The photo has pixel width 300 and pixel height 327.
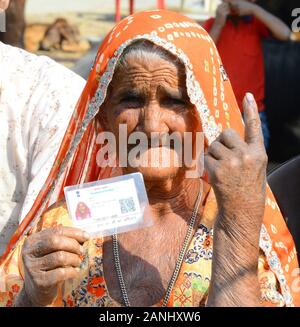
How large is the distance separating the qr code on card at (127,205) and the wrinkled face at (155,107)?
15 centimetres

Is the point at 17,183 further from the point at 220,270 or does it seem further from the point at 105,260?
the point at 220,270

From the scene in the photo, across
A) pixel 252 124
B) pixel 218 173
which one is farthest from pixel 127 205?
pixel 252 124

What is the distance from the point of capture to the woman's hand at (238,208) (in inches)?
94.0

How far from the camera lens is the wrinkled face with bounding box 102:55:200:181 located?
2645 millimetres

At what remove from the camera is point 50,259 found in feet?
8.13

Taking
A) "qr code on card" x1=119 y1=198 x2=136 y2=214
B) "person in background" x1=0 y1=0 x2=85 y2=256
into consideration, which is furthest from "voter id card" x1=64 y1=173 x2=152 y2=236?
"person in background" x1=0 y1=0 x2=85 y2=256

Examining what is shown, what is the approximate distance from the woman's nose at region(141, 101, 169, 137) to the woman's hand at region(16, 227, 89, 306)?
1.27 feet

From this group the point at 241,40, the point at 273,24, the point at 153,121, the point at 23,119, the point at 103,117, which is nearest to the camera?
the point at 153,121

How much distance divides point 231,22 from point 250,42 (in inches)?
8.2

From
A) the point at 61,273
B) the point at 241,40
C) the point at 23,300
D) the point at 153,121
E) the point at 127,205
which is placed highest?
the point at 153,121

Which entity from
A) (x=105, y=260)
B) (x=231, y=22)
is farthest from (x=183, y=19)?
(x=231, y=22)

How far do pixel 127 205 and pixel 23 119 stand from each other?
3.61 feet

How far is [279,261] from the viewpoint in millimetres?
2695

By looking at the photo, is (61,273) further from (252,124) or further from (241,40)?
(241,40)
